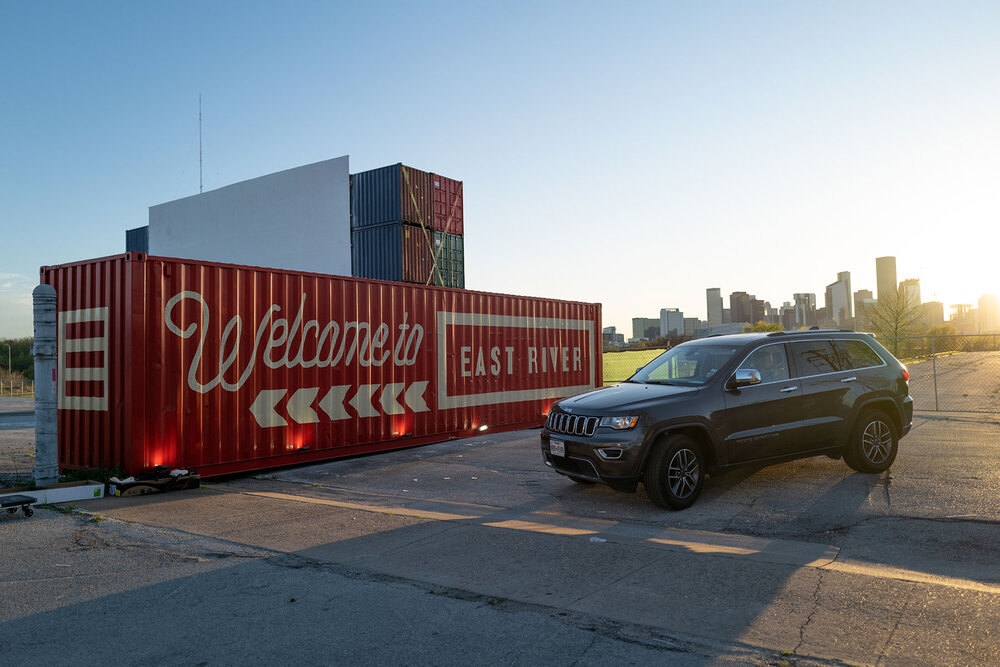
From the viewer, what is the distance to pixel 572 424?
6934 mm

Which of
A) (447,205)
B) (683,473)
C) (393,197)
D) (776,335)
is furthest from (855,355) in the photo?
(447,205)

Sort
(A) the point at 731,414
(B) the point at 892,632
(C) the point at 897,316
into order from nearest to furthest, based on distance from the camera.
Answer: (B) the point at 892,632
(A) the point at 731,414
(C) the point at 897,316

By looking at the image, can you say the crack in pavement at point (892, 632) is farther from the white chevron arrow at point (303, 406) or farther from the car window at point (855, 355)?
the white chevron arrow at point (303, 406)

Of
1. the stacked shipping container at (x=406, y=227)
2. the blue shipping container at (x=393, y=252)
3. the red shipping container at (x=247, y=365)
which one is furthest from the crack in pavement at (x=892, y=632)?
the blue shipping container at (x=393, y=252)

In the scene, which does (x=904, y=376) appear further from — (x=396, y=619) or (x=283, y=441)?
(x=283, y=441)

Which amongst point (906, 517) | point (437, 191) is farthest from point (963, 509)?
point (437, 191)

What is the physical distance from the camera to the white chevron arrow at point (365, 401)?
36.7 ft

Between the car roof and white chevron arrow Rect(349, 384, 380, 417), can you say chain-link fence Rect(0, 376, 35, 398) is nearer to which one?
white chevron arrow Rect(349, 384, 380, 417)

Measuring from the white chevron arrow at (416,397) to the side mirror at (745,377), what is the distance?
21.9 ft

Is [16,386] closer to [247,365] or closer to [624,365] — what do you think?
[624,365]

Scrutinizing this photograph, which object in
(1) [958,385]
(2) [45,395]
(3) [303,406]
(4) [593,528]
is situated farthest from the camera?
(1) [958,385]

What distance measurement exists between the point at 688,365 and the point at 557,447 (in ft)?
6.14

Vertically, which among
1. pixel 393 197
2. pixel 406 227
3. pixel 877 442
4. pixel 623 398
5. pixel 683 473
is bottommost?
pixel 683 473

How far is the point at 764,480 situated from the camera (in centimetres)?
787
